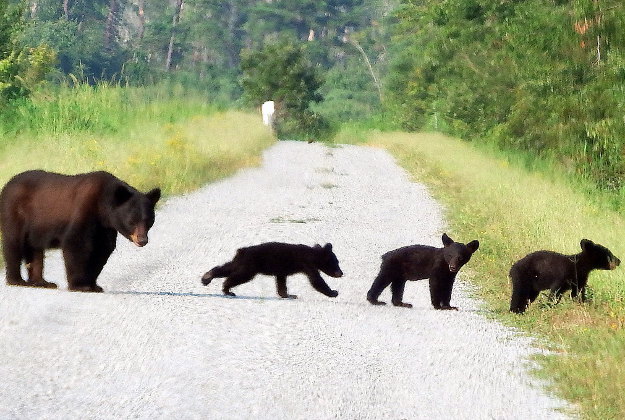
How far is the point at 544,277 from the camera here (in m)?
9.92

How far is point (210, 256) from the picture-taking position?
507 inches

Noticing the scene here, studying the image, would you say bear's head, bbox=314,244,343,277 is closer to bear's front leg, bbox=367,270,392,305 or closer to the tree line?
bear's front leg, bbox=367,270,392,305

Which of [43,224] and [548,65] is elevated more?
[548,65]

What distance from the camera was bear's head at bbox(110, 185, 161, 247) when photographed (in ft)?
30.6

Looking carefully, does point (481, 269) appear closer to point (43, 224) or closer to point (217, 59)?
point (43, 224)

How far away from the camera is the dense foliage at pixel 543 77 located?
18594 mm

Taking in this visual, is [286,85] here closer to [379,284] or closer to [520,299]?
[379,284]

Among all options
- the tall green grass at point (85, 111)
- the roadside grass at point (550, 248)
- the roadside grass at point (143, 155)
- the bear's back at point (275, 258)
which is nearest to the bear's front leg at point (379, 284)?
the bear's back at point (275, 258)

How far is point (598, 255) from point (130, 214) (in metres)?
3.85

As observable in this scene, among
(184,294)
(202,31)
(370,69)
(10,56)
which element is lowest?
(184,294)

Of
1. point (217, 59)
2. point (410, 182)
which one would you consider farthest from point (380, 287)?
point (217, 59)

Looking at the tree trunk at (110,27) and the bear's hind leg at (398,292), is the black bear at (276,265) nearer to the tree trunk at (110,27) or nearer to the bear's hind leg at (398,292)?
the bear's hind leg at (398,292)

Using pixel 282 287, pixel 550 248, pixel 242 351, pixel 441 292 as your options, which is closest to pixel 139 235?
pixel 282 287

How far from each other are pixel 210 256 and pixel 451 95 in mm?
21518
